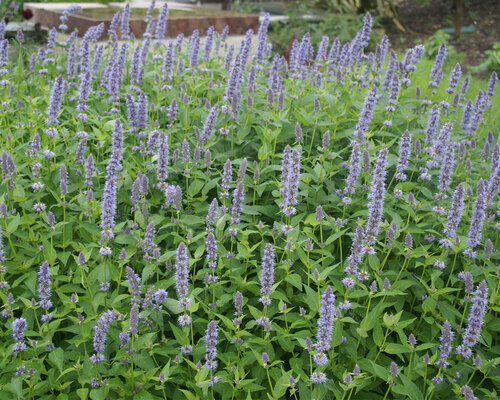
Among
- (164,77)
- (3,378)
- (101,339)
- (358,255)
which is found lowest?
(3,378)

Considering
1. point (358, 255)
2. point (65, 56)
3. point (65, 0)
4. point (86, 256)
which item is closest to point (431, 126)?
point (358, 255)

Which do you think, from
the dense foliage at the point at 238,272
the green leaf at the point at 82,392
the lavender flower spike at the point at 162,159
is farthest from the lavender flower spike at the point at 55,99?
the green leaf at the point at 82,392

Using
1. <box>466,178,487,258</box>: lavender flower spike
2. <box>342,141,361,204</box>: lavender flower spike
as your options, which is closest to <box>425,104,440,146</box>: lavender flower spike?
<box>342,141,361,204</box>: lavender flower spike

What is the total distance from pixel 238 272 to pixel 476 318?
130 centimetres

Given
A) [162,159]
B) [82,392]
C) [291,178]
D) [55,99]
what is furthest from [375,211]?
[55,99]

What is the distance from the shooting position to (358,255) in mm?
2977

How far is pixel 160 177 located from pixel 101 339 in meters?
1.16

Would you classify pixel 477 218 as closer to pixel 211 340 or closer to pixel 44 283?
pixel 211 340

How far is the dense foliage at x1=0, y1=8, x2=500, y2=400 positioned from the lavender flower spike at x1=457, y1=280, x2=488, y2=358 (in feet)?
0.04

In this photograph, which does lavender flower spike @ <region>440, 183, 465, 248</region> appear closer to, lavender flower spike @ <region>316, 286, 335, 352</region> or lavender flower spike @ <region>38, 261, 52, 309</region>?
lavender flower spike @ <region>316, 286, 335, 352</region>

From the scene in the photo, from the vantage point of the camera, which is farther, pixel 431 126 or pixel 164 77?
pixel 164 77

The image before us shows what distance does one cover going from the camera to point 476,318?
9.53 ft

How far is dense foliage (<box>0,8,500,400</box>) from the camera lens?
9.70 ft

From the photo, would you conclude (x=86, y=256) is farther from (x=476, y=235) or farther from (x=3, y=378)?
(x=476, y=235)
